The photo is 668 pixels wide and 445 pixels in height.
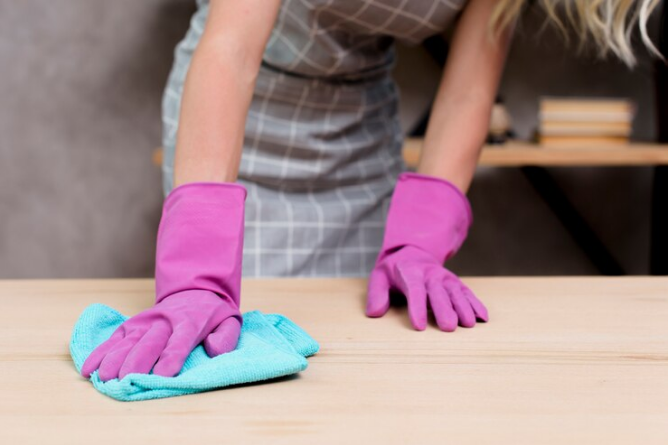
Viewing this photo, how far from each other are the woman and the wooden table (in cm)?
5

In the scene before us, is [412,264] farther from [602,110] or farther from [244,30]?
[602,110]

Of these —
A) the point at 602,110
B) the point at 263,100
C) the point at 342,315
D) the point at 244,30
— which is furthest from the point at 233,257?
the point at 602,110

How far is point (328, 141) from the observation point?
147 centimetres

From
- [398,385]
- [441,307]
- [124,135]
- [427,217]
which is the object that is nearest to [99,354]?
[398,385]

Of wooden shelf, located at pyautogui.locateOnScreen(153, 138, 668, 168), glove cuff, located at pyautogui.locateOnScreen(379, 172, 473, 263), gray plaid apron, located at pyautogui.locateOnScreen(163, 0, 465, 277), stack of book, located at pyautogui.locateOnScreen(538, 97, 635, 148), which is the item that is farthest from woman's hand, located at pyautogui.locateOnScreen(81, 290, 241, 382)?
stack of book, located at pyautogui.locateOnScreen(538, 97, 635, 148)

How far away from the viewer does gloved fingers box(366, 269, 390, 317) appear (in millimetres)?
887

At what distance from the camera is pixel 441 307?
0.85 metres

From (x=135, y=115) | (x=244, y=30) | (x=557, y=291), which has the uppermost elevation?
(x=244, y=30)


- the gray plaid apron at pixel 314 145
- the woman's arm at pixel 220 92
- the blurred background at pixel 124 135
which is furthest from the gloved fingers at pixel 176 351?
the blurred background at pixel 124 135

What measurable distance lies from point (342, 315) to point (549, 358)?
0.79 feet

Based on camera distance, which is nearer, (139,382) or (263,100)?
(139,382)

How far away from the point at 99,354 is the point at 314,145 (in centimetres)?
80

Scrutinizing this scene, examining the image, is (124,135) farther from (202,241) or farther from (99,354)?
(99,354)

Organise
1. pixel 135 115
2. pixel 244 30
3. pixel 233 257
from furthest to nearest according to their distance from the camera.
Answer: pixel 135 115
pixel 244 30
pixel 233 257
